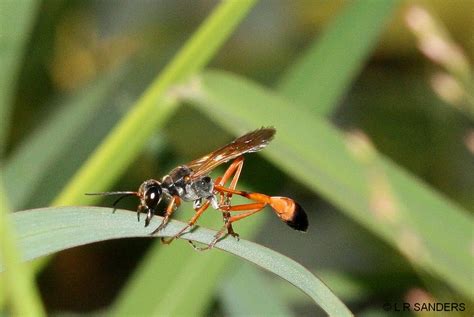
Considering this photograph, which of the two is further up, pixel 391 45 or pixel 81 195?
pixel 391 45

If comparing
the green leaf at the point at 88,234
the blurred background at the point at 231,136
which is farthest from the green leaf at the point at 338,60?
the green leaf at the point at 88,234

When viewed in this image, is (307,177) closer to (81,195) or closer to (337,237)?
(81,195)

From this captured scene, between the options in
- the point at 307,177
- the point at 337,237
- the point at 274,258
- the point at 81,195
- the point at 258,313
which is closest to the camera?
the point at 274,258

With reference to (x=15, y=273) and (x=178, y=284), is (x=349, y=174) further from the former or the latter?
(x=15, y=273)

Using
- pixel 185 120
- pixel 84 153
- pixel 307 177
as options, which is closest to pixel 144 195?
pixel 307 177

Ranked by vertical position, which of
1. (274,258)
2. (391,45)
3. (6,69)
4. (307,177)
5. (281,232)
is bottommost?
(274,258)

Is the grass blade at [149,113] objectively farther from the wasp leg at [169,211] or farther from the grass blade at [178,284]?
the grass blade at [178,284]

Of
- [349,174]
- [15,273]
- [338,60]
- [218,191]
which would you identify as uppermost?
[338,60]

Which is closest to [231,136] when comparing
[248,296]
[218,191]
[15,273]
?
[248,296]
